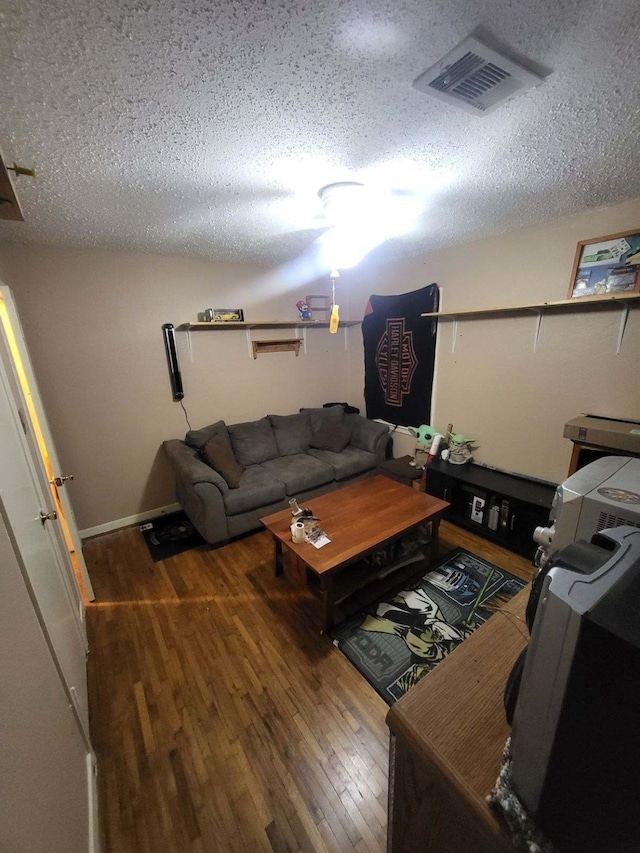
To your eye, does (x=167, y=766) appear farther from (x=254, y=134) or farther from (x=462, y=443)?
(x=462, y=443)

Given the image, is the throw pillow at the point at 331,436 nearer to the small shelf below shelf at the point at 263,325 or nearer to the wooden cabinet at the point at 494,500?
the wooden cabinet at the point at 494,500

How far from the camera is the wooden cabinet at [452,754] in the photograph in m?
0.60

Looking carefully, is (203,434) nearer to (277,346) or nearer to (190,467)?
(190,467)

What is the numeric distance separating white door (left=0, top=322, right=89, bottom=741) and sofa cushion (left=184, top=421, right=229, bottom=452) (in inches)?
51.5

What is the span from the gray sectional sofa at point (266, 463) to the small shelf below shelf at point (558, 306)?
4.58 ft

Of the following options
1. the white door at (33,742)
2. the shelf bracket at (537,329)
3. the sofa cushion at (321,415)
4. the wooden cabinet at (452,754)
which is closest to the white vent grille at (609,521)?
the wooden cabinet at (452,754)

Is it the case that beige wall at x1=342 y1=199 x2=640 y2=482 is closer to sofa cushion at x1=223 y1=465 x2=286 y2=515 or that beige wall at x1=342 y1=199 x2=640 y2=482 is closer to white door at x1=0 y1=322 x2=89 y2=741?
sofa cushion at x1=223 y1=465 x2=286 y2=515

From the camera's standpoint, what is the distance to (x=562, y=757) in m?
0.45

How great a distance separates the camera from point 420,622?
1862mm

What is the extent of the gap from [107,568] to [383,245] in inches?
137

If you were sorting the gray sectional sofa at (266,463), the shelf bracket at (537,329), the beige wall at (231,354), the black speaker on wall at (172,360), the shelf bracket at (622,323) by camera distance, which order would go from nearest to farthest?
the shelf bracket at (622,323) < the beige wall at (231,354) < the shelf bracket at (537,329) < the gray sectional sofa at (266,463) < the black speaker on wall at (172,360)

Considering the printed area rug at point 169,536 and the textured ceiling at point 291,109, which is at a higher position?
the textured ceiling at point 291,109

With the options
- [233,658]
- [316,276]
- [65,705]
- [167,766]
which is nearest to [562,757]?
[65,705]

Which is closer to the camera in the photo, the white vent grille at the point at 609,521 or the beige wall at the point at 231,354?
the white vent grille at the point at 609,521
